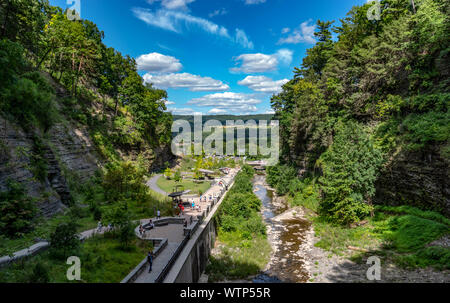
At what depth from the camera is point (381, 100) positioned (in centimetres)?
2472

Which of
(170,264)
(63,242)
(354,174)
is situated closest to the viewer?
(63,242)

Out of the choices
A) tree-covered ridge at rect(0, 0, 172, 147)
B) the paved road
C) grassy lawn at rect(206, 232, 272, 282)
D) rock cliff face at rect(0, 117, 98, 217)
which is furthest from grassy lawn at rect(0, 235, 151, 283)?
the paved road

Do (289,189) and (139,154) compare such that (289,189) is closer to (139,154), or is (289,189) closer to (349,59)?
(349,59)

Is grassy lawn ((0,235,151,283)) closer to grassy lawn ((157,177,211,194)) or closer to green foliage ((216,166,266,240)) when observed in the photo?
green foliage ((216,166,266,240))

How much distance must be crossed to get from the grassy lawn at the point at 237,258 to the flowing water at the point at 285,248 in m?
0.84

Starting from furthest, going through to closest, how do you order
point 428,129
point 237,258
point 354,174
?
point 354,174 → point 237,258 → point 428,129

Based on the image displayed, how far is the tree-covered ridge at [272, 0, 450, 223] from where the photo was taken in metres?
18.3

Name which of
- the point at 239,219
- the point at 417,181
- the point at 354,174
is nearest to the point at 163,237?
the point at 239,219

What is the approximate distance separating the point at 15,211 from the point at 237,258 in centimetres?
1601

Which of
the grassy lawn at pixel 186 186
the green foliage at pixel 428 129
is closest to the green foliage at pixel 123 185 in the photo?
the grassy lawn at pixel 186 186

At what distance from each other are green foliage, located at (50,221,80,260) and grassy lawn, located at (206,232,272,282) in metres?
10.1

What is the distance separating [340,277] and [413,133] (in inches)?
507

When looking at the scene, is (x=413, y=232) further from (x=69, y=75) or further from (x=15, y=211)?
(x=69, y=75)
